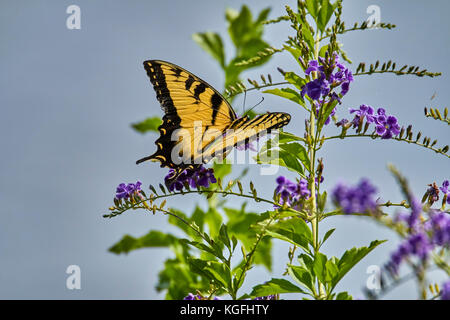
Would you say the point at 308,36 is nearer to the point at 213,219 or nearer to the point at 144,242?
the point at 213,219

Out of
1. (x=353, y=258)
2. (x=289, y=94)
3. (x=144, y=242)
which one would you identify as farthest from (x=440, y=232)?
(x=144, y=242)

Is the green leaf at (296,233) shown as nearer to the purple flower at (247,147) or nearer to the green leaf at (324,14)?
the purple flower at (247,147)

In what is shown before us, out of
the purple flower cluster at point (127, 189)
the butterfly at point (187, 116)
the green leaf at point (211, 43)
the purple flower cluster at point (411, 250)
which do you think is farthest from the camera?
the green leaf at point (211, 43)

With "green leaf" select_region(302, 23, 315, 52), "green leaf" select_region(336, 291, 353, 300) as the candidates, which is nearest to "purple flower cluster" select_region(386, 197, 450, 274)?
"green leaf" select_region(336, 291, 353, 300)

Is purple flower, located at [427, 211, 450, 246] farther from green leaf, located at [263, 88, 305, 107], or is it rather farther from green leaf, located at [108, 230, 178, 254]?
green leaf, located at [108, 230, 178, 254]

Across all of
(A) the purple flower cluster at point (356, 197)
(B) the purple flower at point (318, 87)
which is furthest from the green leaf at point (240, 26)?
(A) the purple flower cluster at point (356, 197)
